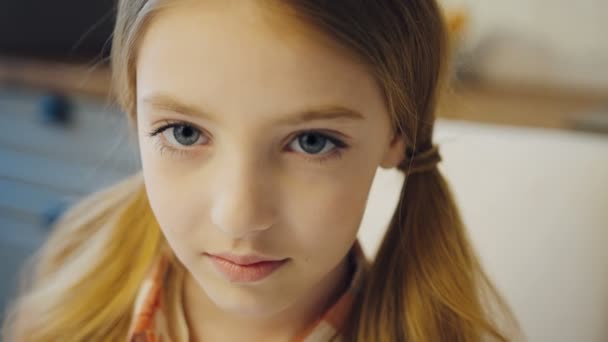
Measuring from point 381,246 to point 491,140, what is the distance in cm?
28

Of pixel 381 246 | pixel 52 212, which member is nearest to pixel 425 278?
pixel 381 246

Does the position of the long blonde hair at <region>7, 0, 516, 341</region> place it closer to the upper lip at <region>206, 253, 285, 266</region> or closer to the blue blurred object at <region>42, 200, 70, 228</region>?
the upper lip at <region>206, 253, 285, 266</region>

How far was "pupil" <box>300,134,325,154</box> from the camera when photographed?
0.45 m

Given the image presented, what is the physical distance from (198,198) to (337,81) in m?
0.14

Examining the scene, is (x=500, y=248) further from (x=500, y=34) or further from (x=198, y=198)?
(x=500, y=34)

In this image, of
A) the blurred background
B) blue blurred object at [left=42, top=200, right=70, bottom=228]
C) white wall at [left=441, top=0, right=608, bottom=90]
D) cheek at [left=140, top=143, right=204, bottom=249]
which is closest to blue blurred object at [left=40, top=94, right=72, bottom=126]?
the blurred background

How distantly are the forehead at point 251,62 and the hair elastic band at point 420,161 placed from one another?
0.15m

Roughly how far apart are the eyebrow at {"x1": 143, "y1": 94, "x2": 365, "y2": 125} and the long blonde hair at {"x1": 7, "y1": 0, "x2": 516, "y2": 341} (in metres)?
0.04

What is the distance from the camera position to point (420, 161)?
1.88 ft

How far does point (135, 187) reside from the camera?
72 cm

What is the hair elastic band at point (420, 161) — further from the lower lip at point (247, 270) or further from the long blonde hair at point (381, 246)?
the lower lip at point (247, 270)

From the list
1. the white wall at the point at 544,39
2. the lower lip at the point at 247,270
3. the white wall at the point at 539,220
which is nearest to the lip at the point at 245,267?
the lower lip at the point at 247,270

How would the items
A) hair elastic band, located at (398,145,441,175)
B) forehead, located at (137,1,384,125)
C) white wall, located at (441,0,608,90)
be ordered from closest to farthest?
forehead, located at (137,1,384,125) → hair elastic band, located at (398,145,441,175) → white wall, located at (441,0,608,90)

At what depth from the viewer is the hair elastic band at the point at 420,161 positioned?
569mm
